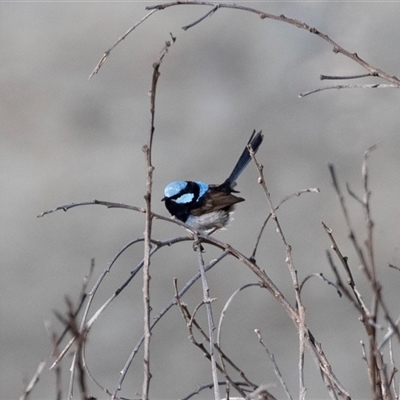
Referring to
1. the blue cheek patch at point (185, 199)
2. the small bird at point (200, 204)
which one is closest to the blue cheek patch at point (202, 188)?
the small bird at point (200, 204)

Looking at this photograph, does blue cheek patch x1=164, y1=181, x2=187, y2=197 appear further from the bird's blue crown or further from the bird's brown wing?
the bird's brown wing

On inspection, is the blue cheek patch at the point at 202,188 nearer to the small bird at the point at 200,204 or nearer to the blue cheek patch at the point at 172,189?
the small bird at the point at 200,204

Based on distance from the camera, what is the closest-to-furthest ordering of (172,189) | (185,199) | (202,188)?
1. (172,189)
2. (185,199)
3. (202,188)

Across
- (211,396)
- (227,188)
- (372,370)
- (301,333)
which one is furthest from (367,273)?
(211,396)

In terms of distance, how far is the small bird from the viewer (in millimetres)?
4727

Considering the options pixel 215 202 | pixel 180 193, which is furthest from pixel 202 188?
pixel 180 193

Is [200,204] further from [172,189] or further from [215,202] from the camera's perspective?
[172,189]

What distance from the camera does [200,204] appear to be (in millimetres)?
4777

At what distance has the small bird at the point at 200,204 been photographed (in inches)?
186

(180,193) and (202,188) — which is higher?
(202,188)

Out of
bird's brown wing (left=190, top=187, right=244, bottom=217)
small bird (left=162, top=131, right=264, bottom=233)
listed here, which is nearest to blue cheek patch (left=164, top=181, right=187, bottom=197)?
small bird (left=162, top=131, right=264, bottom=233)

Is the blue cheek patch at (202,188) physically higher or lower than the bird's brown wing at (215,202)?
higher

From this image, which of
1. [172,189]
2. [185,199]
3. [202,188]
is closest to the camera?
[172,189]

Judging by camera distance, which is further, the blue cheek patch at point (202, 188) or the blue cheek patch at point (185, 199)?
the blue cheek patch at point (202, 188)
